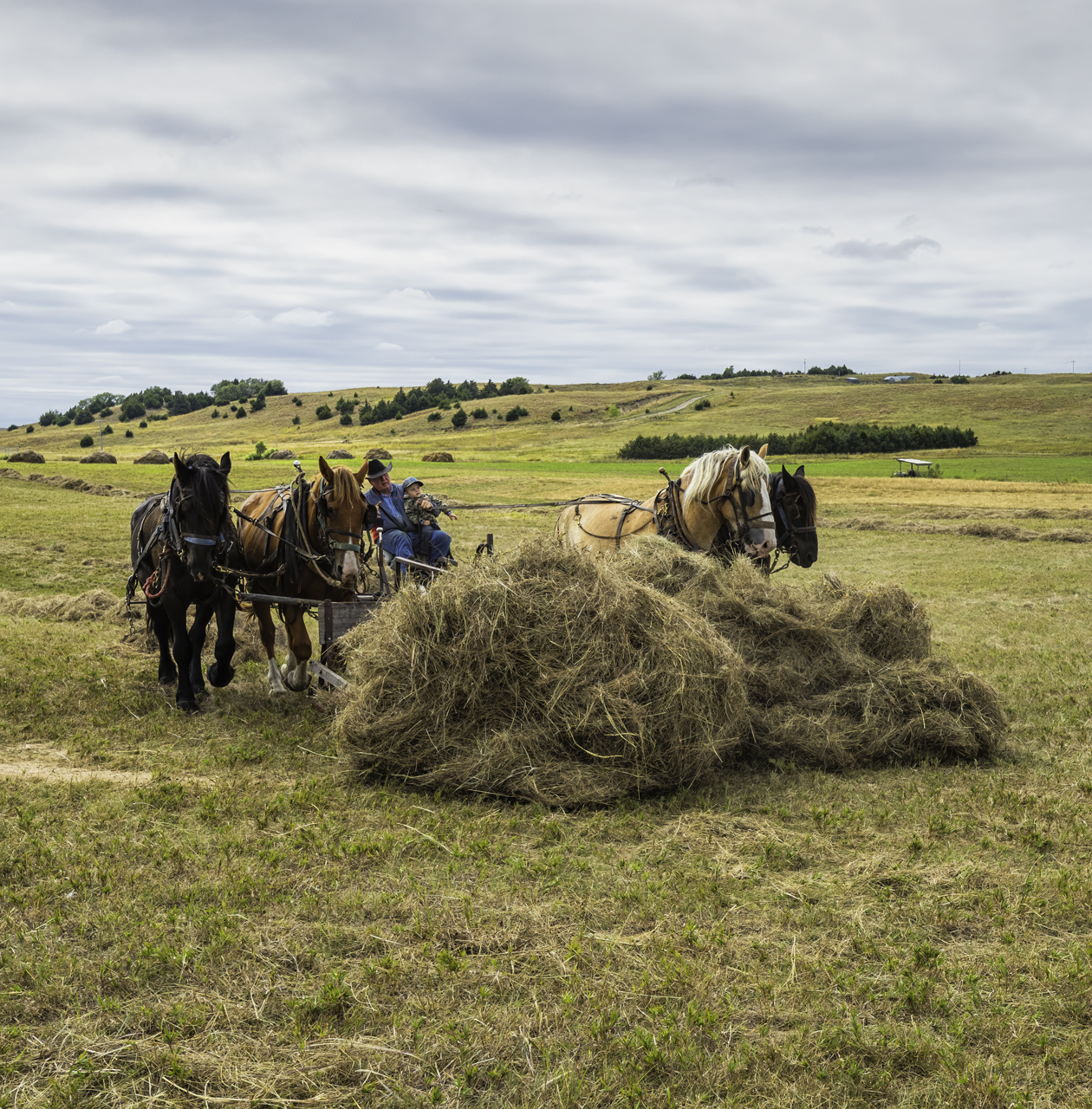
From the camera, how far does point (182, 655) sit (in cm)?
848

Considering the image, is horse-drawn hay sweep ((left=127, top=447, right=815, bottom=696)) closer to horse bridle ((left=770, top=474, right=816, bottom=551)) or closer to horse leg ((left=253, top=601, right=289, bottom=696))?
horse leg ((left=253, top=601, right=289, bottom=696))

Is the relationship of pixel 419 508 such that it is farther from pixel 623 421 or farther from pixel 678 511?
pixel 623 421

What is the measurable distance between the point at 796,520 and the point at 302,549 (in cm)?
559

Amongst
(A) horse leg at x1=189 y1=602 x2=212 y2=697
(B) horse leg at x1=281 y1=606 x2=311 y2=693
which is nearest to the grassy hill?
(B) horse leg at x1=281 y1=606 x2=311 y2=693

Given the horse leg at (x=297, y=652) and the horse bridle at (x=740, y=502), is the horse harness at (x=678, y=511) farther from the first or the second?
the horse leg at (x=297, y=652)

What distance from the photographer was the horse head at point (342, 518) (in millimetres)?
8320

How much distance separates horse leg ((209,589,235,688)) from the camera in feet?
28.4

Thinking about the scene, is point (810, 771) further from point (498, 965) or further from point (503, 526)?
point (503, 526)

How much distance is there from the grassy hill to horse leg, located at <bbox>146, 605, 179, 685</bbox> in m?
61.1

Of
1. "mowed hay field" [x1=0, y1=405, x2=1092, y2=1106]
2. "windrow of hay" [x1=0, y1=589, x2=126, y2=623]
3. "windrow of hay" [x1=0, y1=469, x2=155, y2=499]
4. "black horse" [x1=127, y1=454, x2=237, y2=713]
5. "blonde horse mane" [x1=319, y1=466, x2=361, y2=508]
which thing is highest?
"windrow of hay" [x1=0, y1=469, x2=155, y2=499]

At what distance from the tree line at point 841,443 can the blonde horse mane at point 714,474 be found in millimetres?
65551

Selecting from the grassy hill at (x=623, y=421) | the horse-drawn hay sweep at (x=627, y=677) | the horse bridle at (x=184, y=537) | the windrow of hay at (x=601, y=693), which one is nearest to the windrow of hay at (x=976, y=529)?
the horse-drawn hay sweep at (x=627, y=677)

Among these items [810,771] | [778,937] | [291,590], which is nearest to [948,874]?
[778,937]

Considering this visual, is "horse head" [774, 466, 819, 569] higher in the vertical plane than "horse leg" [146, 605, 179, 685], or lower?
higher
